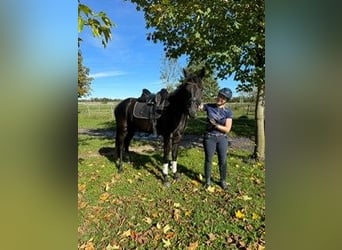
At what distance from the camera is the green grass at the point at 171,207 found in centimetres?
187

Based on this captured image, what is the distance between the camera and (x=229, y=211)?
2012mm

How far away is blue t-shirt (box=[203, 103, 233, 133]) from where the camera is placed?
184 cm

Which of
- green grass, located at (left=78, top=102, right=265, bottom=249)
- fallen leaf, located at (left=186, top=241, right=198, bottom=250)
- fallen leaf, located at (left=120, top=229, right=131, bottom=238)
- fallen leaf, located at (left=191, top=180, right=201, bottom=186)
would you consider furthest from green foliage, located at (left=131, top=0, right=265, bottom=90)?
fallen leaf, located at (left=120, top=229, right=131, bottom=238)

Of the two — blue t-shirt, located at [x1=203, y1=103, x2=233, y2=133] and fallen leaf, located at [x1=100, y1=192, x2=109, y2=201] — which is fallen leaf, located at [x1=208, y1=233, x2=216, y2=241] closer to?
blue t-shirt, located at [x1=203, y1=103, x2=233, y2=133]

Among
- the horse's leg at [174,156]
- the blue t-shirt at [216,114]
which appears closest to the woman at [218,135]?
the blue t-shirt at [216,114]

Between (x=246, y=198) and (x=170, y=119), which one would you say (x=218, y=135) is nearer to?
(x=246, y=198)

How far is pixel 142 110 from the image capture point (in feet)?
9.09

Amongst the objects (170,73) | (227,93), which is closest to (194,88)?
(170,73)

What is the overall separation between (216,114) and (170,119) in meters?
0.91

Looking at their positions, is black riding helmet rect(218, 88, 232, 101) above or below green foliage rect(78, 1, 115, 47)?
below

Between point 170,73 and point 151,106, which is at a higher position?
point 170,73
